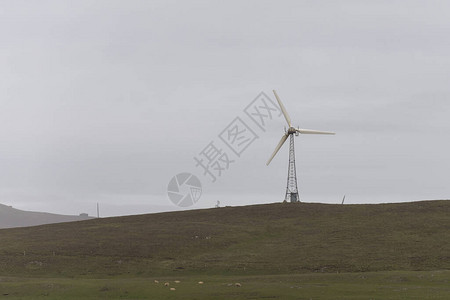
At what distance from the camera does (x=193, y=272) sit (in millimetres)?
75625

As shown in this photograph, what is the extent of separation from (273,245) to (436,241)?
23217 millimetres

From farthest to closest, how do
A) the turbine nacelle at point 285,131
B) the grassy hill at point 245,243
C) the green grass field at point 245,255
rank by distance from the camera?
the turbine nacelle at point 285,131
the grassy hill at point 245,243
the green grass field at point 245,255

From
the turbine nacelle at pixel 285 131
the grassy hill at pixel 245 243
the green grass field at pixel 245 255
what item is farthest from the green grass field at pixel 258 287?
the turbine nacelle at pixel 285 131

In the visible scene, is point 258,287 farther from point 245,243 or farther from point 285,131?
point 285,131

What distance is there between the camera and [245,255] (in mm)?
83625

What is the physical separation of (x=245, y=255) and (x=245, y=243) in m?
10.6

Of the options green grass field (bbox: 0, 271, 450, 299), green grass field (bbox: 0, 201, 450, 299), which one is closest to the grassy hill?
green grass field (bbox: 0, 201, 450, 299)

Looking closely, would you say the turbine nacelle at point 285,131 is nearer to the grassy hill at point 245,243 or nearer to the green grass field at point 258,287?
the grassy hill at point 245,243

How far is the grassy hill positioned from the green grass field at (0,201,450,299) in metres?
0.14

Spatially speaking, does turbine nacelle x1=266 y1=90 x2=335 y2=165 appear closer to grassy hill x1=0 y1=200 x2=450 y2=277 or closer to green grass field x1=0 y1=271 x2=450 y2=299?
grassy hill x1=0 y1=200 x2=450 y2=277

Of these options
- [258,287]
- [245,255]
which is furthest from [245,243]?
[258,287]

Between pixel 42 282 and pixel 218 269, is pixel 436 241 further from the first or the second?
pixel 42 282

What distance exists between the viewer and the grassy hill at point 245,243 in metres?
77.1

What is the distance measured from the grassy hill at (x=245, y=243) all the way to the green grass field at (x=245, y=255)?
0.47 ft
